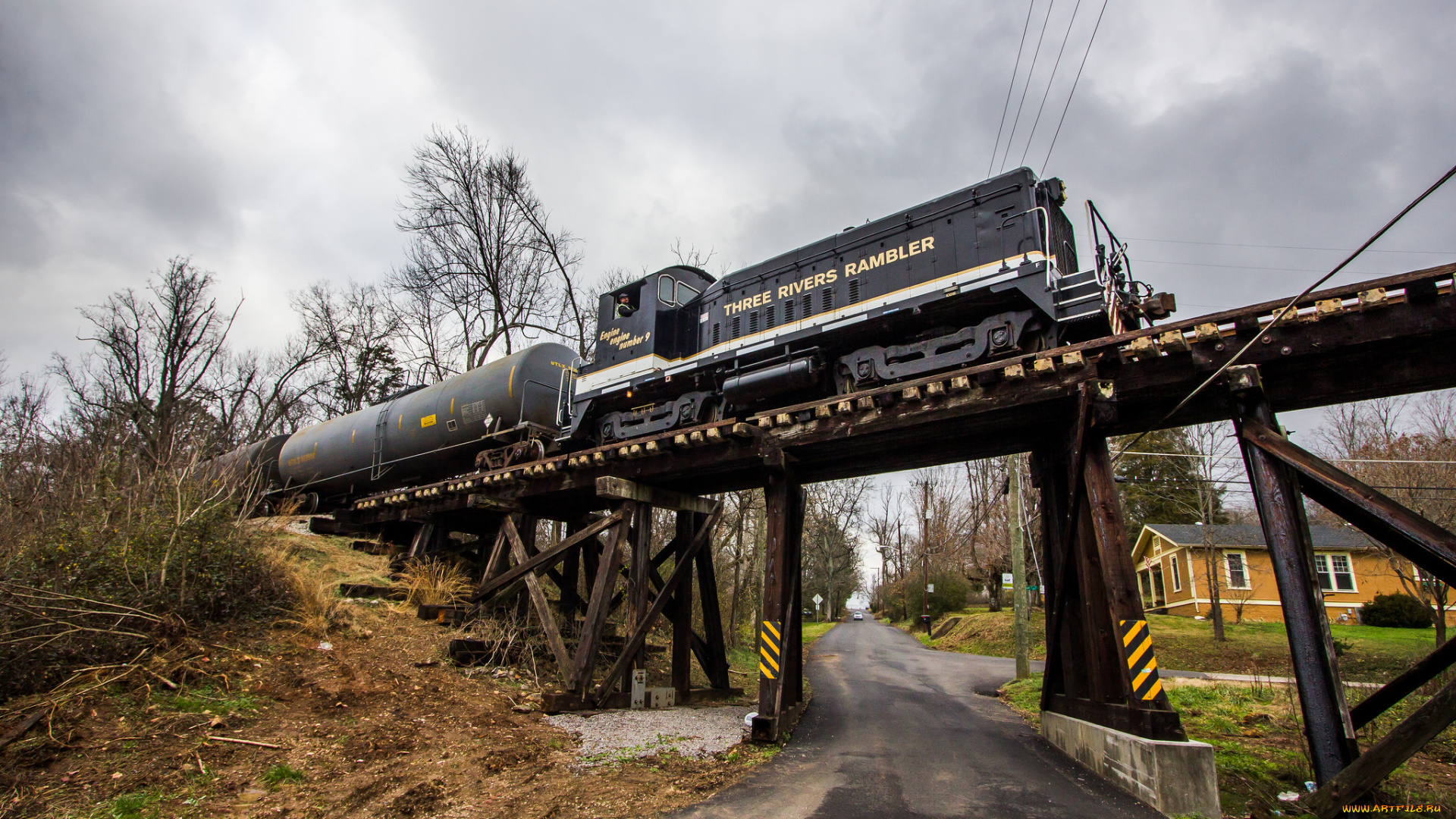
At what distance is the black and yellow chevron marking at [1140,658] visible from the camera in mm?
6082

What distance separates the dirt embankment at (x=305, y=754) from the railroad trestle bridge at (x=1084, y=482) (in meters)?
1.84

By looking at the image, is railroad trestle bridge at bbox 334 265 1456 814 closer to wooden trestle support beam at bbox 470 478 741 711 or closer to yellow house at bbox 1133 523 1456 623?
wooden trestle support beam at bbox 470 478 741 711

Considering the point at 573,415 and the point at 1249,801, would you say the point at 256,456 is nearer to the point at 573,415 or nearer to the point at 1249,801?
the point at 573,415

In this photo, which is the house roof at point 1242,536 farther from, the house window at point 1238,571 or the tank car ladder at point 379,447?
the tank car ladder at point 379,447

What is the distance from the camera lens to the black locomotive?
320 inches

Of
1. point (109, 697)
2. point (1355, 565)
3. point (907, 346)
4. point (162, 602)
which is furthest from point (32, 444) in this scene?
point (1355, 565)

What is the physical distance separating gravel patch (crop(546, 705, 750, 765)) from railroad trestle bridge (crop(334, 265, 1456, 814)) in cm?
54

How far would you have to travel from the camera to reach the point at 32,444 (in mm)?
13859

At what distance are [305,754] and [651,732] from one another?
402cm

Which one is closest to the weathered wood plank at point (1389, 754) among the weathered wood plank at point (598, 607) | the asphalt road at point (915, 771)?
the asphalt road at point (915, 771)

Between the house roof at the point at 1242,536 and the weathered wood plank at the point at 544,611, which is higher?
the house roof at the point at 1242,536

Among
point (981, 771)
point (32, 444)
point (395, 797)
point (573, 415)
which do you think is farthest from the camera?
point (32, 444)

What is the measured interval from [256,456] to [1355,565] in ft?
129

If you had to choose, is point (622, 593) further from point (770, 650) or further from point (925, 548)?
point (925, 548)
